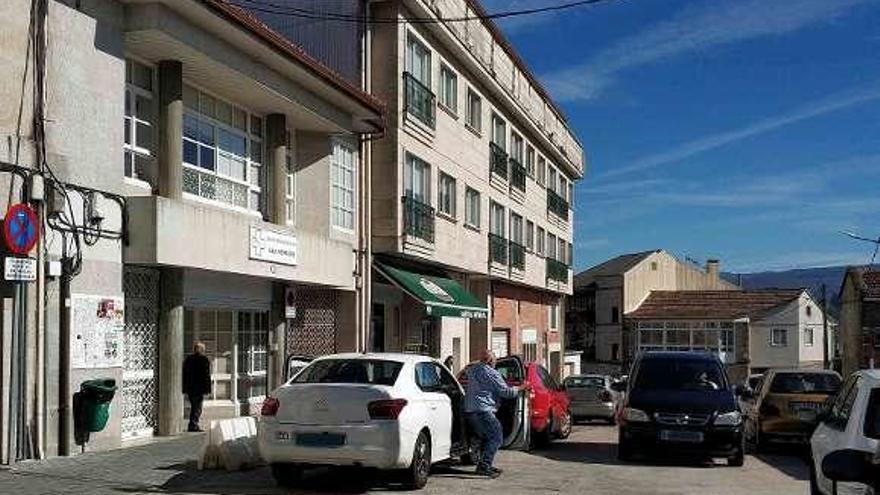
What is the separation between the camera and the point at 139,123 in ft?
52.9

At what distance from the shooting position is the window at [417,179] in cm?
2569

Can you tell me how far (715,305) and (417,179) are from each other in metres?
53.7

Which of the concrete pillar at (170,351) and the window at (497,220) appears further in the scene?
the window at (497,220)

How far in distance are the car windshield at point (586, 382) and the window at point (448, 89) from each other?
27.7ft

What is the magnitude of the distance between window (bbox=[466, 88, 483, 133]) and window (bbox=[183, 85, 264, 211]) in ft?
40.5

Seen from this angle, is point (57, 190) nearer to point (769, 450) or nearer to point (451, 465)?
point (451, 465)

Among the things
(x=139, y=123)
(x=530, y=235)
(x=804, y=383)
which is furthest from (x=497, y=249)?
(x=139, y=123)

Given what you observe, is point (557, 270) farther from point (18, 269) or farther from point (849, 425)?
point (849, 425)

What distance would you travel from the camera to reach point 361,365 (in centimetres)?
1236

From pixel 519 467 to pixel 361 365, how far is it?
3.70 metres

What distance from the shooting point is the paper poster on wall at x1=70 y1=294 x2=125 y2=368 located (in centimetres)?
1362

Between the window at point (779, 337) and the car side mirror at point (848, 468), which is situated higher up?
the car side mirror at point (848, 468)

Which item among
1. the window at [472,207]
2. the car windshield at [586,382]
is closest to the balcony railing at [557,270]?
the window at [472,207]

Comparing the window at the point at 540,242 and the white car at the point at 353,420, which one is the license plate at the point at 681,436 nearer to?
the white car at the point at 353,420
